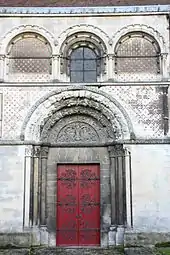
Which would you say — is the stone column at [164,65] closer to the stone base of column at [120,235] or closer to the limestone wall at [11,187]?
the stone base of column at [120,235]

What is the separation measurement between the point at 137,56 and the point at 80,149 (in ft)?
9.89

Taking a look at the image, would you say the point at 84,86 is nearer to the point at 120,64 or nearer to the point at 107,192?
the point at 120,64

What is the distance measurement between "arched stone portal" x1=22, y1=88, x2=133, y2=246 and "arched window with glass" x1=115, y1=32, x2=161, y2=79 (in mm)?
A: 1079

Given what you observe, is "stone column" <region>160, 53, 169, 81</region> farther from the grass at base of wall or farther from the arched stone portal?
the grass at base of wall

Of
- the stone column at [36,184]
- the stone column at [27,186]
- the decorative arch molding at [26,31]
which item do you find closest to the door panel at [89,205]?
the stone column at [36,184]

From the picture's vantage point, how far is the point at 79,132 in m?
11.0

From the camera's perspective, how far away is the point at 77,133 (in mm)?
10984

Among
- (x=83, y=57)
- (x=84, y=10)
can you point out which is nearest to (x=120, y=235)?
(x=83, y=57)

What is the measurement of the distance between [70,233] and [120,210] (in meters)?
1.47

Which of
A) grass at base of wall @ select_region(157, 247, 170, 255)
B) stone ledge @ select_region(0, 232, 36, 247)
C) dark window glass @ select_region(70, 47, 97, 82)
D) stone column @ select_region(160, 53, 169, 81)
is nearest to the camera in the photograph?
grass at base of wall @ select_region(157, 247, 170, 255)

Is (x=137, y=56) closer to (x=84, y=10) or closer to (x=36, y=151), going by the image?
(x=84, y=10)

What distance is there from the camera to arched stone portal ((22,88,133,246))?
10375 mm

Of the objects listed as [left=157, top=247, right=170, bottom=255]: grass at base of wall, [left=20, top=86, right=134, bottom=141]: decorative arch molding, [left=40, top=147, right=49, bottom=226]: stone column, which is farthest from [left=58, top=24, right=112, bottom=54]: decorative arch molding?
[left=157, top=247, right=170, bottom=255]: grass at base of wall

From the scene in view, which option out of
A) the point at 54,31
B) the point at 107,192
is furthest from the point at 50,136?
the point at 54,31
